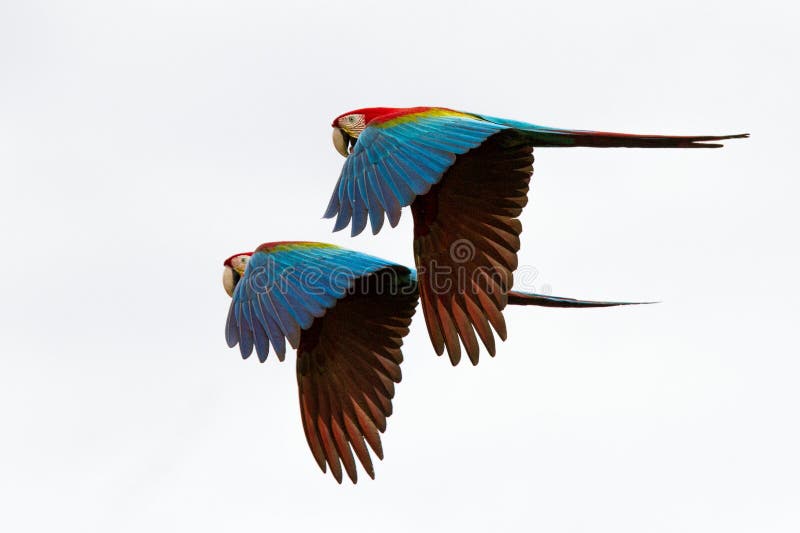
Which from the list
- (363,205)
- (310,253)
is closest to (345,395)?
(310,253)

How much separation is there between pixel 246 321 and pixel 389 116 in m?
1.78

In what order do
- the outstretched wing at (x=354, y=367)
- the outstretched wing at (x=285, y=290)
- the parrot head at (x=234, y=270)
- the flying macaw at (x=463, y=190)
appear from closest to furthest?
the flying macaw at (x=463, y=190)
the outstretched wing at (x=285, y=290)
the outstretched wing at (x=354, y=367)
the parrot head at (x=234, y=270)

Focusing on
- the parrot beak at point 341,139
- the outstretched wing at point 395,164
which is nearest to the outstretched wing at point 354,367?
the parrot beak at point 341,139

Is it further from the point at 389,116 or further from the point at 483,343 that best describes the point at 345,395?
the point at 389,116

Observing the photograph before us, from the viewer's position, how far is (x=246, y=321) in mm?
11766

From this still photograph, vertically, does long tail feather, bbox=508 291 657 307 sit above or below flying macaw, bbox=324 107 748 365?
below

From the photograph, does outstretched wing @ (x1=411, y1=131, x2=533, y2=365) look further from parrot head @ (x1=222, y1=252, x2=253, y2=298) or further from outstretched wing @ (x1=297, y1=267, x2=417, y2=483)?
parrot head @ (x1=222, y1=252, x2=253, y2=298)

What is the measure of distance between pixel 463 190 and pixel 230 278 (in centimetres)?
203

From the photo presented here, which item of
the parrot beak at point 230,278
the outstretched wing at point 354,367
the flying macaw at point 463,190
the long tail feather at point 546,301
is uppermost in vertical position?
the flying macaw at point 463,190

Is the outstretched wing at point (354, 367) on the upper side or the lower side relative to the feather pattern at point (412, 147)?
lower

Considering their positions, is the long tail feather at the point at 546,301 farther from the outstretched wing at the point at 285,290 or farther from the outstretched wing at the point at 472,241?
the outstretched wing at the point at 285,290

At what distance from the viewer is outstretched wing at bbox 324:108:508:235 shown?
11.1m

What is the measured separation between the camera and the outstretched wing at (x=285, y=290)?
11.7m

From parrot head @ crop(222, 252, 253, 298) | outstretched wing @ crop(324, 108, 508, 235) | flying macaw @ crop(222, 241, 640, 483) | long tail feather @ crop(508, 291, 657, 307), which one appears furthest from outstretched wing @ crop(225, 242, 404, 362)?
long tail feather @ crop(508, 291, 657, 307)
